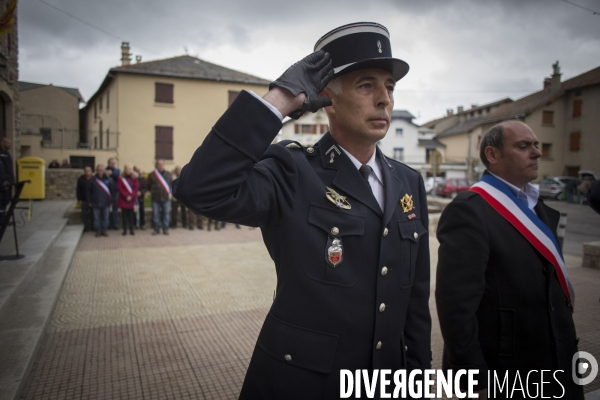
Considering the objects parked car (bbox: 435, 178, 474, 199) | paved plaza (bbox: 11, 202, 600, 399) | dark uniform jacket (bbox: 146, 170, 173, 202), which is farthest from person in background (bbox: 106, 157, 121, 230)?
parked car (bbox: 435, 178, 474, 199)

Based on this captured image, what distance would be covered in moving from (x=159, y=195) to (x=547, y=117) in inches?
983

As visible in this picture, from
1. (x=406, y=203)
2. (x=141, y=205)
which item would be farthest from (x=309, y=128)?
(x=406, y=203)

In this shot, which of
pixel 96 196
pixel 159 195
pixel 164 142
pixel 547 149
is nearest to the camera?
pixel 96 196

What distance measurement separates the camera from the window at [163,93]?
79.9 ft

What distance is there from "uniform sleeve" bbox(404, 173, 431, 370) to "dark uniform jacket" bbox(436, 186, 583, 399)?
0.24 meters

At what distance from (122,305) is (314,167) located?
460 cm

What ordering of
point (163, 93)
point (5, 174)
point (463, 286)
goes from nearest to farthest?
point (463, 286)
point (5, 174)
point (163, 93)

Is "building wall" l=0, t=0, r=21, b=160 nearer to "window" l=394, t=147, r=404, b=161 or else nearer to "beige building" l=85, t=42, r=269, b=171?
"beige building" l=85, t=42, r=269, b=171

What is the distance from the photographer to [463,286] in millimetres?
2121

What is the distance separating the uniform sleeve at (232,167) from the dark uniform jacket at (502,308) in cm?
131

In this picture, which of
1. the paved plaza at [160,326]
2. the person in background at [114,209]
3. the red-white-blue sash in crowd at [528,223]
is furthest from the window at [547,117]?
the red-white-blue sash in crowd at [528,223]

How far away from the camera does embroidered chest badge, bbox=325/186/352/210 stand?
164 centimetres

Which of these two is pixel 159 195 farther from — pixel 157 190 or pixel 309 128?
pixel 309 128

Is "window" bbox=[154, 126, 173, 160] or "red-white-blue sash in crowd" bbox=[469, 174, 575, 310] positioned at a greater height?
"window" bbox=[154, 126, 173, 160]
